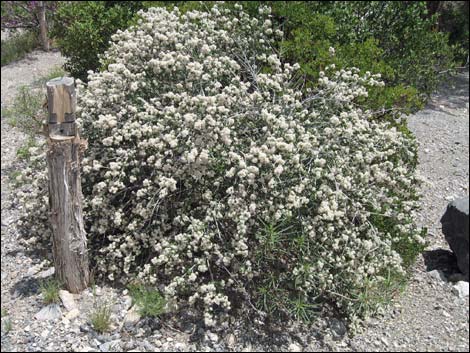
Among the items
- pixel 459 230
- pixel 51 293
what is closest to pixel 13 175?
pixel 51 293

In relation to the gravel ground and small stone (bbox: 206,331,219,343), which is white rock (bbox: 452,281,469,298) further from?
small stone (bbox: 206,331,219,343)

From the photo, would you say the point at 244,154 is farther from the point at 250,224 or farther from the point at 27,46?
the point at 27,46

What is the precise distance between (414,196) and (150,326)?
2.23m

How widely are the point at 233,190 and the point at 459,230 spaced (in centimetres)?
177

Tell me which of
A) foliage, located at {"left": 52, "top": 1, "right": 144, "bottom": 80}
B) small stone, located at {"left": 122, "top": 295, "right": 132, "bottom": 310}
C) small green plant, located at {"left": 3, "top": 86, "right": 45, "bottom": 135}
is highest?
foliage, located at {"left": 52, "top": 1, "right": 144, "bottom": 80}

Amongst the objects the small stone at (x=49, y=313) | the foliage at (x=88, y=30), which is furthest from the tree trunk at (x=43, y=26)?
the small stone at (x=49, y=313)

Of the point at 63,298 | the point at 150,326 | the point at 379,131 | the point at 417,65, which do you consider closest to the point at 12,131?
the point at 63,298

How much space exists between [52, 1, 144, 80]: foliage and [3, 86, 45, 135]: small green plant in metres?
0.59

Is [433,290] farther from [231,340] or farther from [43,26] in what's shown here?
[43,26]

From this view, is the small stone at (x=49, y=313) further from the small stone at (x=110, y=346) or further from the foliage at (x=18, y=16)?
the foliage at (x=18, y=16)

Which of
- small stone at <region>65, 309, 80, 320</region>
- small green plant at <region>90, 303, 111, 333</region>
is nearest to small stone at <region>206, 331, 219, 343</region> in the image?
small green plant at <region>90, 303, 111, 333</region>

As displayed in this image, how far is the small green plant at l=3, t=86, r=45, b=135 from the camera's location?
649cm

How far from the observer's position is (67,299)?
3.93 metres

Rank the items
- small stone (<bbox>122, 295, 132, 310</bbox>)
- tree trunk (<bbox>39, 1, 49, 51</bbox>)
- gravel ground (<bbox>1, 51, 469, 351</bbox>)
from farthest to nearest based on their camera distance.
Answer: tree trunk (<bbox>39, 1, 49, 51</bbox>)
small stone (<bbox>122, 295, 132, 310</bbox>)
gravel ground (<bbox>1, 51, 469, 351</bbox>)
